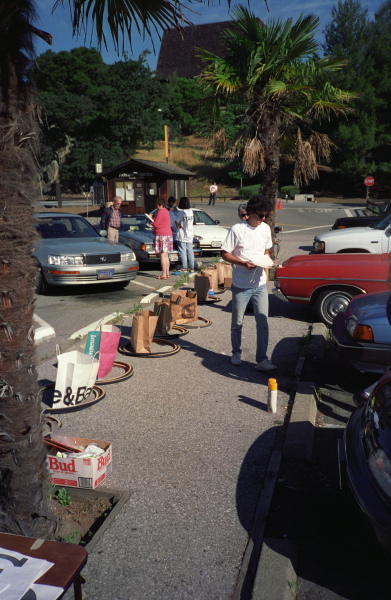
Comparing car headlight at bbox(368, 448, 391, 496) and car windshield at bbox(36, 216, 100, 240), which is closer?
car headlight at bbox(368, 448, 391, 496)

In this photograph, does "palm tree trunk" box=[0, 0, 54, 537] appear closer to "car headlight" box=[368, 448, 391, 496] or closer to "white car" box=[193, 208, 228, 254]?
"car headlight" box=[368, 448, 391, 496]

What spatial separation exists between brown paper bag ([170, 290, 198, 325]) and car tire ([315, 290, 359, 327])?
6.26 ft

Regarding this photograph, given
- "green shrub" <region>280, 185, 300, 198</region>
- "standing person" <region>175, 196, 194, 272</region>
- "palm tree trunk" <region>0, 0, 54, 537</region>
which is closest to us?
"palm tree trunk" <region>0, 0, 54, 537</region>

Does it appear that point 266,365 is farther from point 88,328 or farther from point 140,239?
point 140,239

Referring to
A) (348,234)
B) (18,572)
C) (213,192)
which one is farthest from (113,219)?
(213,192)

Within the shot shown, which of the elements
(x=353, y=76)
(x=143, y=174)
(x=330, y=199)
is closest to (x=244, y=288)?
(x=143, y=174)

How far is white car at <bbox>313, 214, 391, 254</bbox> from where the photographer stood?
11.8 metres

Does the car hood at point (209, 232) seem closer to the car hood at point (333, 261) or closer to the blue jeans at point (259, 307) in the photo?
the car hood at point (333, 261)

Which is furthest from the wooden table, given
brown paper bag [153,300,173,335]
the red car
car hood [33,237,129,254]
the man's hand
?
car hood [33,237,129,254]

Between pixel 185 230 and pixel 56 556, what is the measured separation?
10840mm

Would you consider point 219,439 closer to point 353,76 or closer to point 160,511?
point 160,511

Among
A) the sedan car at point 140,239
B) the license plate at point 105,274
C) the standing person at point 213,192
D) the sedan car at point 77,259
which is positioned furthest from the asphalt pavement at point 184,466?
the standing person at point 213,192

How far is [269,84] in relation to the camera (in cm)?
1188

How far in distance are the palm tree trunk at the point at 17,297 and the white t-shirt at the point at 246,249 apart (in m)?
3.64
